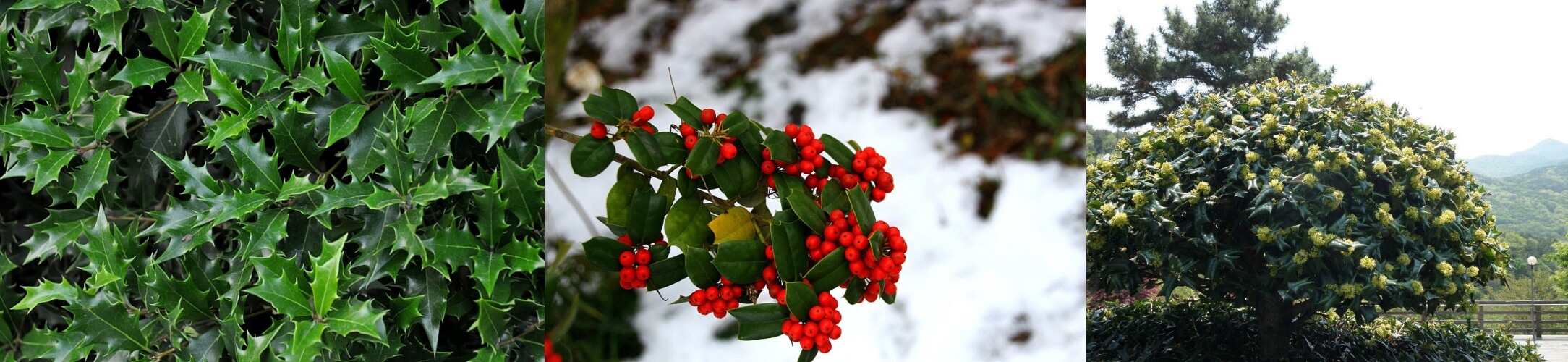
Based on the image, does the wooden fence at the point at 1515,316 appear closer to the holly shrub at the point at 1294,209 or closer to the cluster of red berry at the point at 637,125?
the holly shrub at the point at 1294,209

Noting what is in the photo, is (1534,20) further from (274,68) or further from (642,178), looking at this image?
(274,68)

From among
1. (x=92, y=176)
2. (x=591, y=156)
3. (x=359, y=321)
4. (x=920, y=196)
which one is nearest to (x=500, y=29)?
(x=591, y=156)

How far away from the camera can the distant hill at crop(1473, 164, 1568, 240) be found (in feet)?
4.30

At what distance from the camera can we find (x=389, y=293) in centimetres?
78

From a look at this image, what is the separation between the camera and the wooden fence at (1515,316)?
4.36ft

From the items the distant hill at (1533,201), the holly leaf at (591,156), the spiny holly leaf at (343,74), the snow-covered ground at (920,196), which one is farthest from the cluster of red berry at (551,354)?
the distant hill at (1533,201)

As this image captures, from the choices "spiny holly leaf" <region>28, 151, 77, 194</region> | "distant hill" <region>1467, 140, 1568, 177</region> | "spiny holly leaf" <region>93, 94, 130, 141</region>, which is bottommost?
"spiny holly leaf" <region>28, 151, 77, 194</region>

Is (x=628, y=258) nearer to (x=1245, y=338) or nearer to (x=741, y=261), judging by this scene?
(x=741, y=261)

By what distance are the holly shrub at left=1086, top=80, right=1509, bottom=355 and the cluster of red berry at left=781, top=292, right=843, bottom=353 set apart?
0.84 m

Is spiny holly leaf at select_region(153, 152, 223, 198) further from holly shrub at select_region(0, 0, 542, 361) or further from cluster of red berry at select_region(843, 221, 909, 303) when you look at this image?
cluster of red berry at select_region(843, 221, 909, 303)

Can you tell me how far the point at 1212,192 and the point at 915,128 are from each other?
624 mm

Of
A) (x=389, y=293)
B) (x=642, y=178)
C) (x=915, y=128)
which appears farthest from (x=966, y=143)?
(x=389, y=293)

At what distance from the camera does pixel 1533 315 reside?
4.40ft

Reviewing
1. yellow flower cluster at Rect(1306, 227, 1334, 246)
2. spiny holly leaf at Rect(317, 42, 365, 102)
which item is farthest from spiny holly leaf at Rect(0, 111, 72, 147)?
yellow flower cluster at Rect(1306, 227, 1334, 246)
